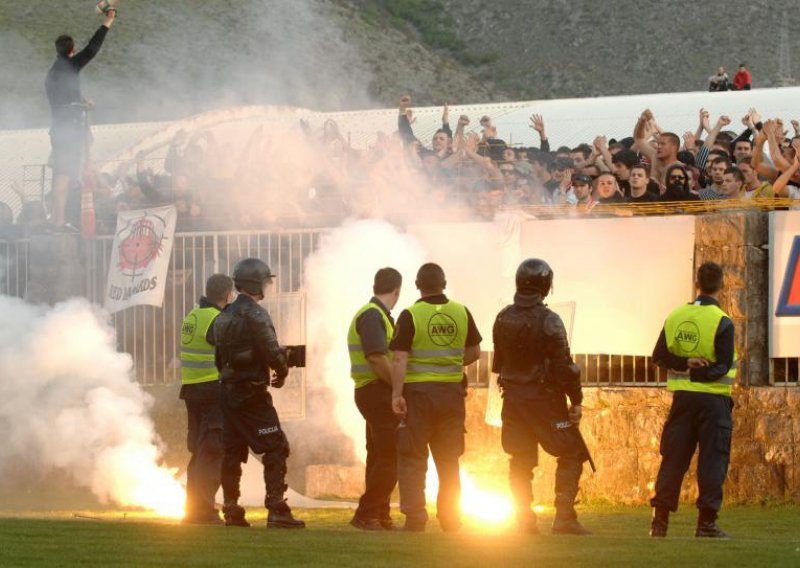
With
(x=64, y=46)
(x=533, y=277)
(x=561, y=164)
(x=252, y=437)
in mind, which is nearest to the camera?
(x=533, y=277)

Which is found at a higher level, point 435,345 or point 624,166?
point 624,166

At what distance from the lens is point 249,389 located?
13602mm

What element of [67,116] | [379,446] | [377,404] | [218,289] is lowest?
[379,446]

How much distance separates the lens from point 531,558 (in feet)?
36.0

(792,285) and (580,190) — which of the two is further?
(580,190)

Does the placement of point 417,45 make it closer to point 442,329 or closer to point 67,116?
point 67,116

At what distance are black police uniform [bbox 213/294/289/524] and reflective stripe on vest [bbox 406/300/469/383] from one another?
37.4 inches

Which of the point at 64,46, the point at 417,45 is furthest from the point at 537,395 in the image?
the point at 417,45

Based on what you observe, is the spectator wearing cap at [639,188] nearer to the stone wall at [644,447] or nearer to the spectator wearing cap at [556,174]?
the spectator wearing cap at [556,174]

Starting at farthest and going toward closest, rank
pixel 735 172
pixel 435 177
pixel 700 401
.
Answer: pixel 435 177 < pixel 735 172 < pixel 700 401

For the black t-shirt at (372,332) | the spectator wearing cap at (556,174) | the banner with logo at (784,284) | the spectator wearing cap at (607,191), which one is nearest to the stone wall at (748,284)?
the banner with logo at (784,284)

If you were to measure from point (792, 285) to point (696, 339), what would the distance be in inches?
134

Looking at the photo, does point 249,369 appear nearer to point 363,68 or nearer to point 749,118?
point 749,118

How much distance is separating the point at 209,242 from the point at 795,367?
6.19 m
